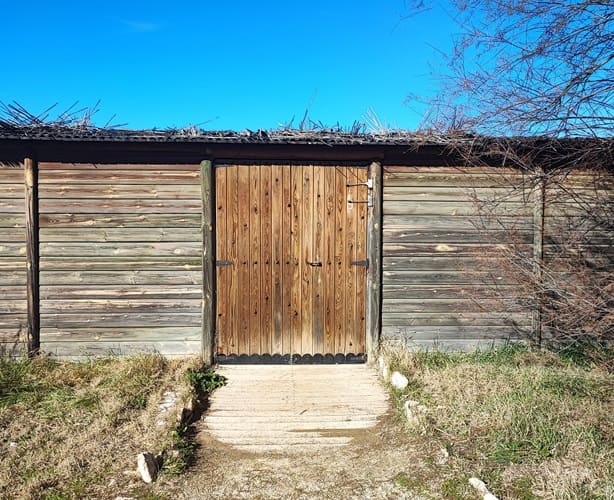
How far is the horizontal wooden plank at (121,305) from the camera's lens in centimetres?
609

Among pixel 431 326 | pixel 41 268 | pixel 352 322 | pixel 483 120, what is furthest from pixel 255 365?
pixel 483 120

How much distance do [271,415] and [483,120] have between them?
3.45 m

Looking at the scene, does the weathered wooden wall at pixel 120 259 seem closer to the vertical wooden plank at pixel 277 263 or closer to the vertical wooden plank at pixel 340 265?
the vertical wooden plank at pixel 277 263

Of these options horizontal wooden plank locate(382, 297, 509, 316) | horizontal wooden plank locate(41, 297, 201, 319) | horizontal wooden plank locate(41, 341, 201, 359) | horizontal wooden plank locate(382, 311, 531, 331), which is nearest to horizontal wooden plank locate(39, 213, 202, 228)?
horizontal wooden plank locate(41, 297, 201, 319)

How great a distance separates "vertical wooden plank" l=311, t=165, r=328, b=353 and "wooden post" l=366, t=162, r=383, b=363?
0.58 m

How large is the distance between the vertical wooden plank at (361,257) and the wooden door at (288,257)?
12mm

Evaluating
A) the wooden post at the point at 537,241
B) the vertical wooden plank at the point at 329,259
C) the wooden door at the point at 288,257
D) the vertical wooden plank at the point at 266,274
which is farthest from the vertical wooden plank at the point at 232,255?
the wooden post at the point at 537,241

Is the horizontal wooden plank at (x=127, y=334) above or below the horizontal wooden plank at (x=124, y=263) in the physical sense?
below

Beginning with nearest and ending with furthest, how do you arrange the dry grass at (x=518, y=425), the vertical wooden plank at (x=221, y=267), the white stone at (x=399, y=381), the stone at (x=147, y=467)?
the dry grass at (x=518, y=425)
the stone at (x=147, y=467)
the white stone at (x=399, y=381)
the vertical wooden plank at (x=221, y=267)

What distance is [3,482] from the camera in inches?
132

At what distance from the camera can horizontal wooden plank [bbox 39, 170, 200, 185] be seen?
238 inches

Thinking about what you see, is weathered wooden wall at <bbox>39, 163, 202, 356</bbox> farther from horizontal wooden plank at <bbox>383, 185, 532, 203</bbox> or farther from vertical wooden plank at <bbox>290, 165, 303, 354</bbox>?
horizontal wooden plank at <bbox>383, 185, 532, 203</bbox>

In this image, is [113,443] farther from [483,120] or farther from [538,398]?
[483,120]

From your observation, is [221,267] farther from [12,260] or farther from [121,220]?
[12,260]
